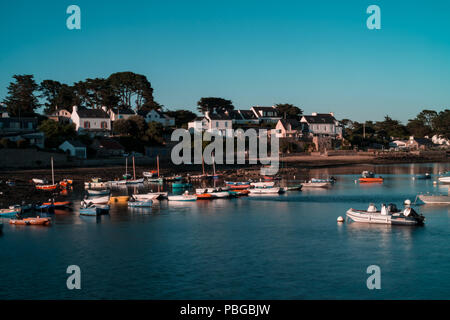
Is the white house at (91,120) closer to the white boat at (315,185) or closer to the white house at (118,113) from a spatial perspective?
the white house at (118,113)

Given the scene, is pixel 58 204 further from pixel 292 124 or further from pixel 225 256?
pixel 292 124

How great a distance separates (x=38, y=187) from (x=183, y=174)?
26563mm

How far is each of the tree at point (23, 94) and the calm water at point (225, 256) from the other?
6348cm

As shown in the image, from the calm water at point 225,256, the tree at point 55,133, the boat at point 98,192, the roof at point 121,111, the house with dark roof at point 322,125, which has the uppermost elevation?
the roof at point 121,111

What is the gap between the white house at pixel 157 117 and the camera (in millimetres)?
106000

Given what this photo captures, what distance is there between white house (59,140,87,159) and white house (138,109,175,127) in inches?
1079

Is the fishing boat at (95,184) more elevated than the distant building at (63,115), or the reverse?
the distant building at (63,115)

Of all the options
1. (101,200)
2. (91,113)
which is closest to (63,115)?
(91,113)

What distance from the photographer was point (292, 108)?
133m

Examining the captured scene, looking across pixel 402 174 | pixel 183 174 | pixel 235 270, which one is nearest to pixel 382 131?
pixel 402 174

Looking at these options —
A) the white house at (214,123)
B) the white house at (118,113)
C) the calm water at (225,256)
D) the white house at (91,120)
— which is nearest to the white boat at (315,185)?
the calm water at (225,256)

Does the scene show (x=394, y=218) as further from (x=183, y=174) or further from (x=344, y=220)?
(x=183, y=174)

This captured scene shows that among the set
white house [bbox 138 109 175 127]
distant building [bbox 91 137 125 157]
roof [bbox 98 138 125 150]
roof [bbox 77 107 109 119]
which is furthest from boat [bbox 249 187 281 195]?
white house [bbox 138 109 175 127]

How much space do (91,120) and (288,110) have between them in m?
59.1
